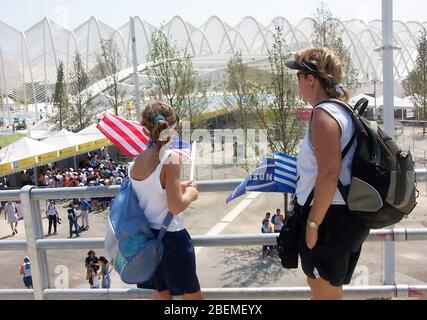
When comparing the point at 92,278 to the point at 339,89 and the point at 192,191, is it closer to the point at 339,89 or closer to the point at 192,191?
the point at 192,191

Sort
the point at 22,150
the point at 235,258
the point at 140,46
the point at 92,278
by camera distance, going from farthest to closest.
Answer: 1. the point at 140,46
2. the point at 22,150
3. the point at 235,258
4. the point at 92,278

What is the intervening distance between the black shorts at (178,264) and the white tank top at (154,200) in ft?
0.17

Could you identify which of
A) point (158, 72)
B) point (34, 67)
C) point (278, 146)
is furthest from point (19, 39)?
point (278, 146)

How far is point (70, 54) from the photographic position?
7738 centimetres

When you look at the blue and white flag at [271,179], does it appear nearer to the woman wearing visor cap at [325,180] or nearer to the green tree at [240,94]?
the woman wearing visor cap at [325,180]

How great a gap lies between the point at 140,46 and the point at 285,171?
80.1 m

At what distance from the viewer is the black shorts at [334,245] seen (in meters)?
2.27

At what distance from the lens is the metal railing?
3.00 m

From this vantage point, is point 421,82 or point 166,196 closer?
point 166,196

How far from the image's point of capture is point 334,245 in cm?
228

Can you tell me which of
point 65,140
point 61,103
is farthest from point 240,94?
point 61,103

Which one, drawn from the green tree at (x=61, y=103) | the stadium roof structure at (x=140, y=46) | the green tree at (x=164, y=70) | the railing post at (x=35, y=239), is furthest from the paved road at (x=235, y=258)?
the stadium roof structure at (x=140, y=46)
